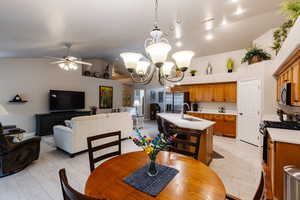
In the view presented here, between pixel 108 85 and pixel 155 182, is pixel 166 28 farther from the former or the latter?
pixel 108 85

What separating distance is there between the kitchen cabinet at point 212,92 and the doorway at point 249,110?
0.54 m

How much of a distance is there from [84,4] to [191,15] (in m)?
2.08

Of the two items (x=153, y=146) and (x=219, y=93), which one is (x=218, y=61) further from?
(x=153, y=146)

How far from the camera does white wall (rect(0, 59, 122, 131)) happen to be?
14.4ft

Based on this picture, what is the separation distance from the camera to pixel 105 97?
7.50 metres

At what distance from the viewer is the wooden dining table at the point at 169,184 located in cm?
94

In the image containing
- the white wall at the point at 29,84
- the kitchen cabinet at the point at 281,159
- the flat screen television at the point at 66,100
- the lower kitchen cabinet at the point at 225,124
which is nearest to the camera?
the kitchen cabinet at the point at 281,159

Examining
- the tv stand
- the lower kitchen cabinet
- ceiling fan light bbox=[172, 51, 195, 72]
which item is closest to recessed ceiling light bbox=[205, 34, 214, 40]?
the lower kitchen cabinet

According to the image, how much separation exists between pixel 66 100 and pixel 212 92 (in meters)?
6.16

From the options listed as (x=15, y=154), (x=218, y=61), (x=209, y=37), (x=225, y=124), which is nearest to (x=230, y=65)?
(x=218, y=61)

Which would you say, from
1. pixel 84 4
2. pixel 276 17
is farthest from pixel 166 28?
pixel 276 17

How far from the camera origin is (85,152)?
339cm

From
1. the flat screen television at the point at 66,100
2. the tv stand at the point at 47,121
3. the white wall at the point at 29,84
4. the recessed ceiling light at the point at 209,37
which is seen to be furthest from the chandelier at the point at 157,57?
the white wall at the point at 29,84

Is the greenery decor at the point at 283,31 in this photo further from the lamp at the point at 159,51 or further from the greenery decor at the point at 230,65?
the lamp at the point at 159,51
